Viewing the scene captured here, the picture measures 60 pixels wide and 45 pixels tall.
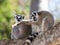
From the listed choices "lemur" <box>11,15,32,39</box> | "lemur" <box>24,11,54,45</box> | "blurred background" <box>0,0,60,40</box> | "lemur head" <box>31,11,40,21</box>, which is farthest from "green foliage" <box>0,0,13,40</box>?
"lemur" <box>11,15,32,39</box>

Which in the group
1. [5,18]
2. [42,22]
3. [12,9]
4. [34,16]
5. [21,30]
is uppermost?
[34,16]

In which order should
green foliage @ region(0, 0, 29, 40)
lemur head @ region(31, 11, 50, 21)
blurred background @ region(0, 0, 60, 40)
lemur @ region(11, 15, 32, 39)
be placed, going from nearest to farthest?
lemur @ region(11, 15, 32, 39) < lemur head @ region(31, 11, 50, 21) < blurred background @ region(0, 0, 60, 40) < green foliage @ region(0, 0, 29, 40)

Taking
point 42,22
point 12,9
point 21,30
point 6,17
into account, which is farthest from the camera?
point 6,17

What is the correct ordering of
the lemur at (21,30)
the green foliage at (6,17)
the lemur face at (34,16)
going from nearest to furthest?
the lemur at (21,30) < the lemur face at (34,16) < the green foliage at (6,17)

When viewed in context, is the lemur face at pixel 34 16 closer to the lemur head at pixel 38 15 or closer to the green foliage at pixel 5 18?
the lemur head at pixel 38 15

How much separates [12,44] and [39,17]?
0.94 m

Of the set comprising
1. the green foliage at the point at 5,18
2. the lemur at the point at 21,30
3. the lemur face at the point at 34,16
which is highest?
the lemur face at the point at 34,16

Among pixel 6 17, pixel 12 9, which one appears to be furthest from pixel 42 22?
pixel 6 17

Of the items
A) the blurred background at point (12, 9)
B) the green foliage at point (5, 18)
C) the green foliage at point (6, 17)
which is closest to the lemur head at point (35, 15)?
the blurred background at point (12, 9)

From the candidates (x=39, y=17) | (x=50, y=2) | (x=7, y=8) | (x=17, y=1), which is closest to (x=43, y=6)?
(x=50, y=2)

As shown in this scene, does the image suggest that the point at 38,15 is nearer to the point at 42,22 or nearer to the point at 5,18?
the point at 42,22

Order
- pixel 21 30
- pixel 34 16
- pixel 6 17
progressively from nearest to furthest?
1. pixel 21 30
2. pixel 34 16
3. pixel 6 17

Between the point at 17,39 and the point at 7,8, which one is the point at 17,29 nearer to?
the point at 17,39

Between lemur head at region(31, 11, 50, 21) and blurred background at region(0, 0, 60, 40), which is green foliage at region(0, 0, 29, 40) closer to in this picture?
blurred background at region(0, 0, 60, 40)
